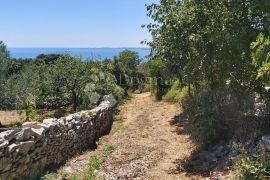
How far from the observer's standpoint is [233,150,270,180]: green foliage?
9672 mm

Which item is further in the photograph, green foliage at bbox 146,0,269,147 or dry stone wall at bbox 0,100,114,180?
green foliage at bbox 146,0,269,147

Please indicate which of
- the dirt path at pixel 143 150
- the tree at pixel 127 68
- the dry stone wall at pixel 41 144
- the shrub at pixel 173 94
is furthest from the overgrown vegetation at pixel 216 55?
the tree at pixel 127 68

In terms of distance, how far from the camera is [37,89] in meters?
28.3

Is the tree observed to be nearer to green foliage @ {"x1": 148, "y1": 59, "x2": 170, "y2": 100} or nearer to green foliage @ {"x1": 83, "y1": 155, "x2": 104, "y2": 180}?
green foliage @ {"x1": 148, "y1": 59, "x2": 170, "y2": 100}

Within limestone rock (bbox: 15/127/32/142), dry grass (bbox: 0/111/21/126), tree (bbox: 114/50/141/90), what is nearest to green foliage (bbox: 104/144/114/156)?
limestone rock (bbox: 15/127/32/142)

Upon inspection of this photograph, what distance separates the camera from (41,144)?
12680 mm

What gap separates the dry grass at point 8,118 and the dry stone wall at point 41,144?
8.84 meters

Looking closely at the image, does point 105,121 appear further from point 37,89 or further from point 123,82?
point 123,82

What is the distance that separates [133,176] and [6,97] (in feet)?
50.1

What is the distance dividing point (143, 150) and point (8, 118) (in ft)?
44.7

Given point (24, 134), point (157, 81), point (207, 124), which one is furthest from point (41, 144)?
point (157, 81)

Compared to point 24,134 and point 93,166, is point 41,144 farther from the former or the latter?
point 93,166

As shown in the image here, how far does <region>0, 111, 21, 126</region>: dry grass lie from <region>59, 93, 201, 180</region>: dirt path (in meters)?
6.46

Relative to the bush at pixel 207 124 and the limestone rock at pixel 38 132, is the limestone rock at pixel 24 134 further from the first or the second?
the bush at pixel 207 124
